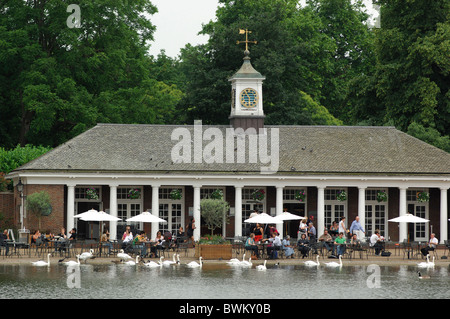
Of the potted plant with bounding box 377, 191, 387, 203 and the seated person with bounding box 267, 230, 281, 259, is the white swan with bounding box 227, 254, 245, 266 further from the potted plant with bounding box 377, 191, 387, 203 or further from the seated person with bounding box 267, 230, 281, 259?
the potted plant with bounding box 377, 191, 387, 203

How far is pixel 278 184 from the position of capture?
4488 cm

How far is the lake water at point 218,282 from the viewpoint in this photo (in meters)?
25.9

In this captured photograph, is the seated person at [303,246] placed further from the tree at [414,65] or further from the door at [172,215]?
the tree at [414,65]

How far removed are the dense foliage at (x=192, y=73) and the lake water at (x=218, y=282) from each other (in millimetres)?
21576

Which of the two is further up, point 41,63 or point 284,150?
point 41,63

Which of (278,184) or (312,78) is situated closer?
(278,184)

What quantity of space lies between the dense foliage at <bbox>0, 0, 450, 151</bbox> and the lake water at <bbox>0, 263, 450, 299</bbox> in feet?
70.8

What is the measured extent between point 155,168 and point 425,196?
13968 millimetres

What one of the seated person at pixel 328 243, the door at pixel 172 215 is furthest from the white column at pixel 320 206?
the door at pixel 172 215

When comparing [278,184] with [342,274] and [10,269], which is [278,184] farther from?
[10,269]

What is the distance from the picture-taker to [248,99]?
1935 inches

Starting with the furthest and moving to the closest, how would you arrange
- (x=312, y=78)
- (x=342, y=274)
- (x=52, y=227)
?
(x=312, y=78)
(x=52, y=227)
(x=342, y=274)

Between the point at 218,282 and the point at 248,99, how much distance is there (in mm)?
21348
